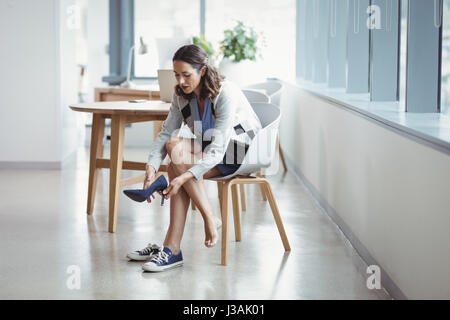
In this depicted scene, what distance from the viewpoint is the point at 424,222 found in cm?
254

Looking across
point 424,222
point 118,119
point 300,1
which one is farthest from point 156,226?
point 300,1

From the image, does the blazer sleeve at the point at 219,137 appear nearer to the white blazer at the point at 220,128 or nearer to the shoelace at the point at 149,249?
the white blazer at the point at 220,128

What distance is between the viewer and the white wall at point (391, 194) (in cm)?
242

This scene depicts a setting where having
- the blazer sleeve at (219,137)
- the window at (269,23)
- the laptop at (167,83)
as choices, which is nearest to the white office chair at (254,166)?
the blazer sleeve at (219,137)

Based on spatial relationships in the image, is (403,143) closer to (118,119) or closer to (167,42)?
(118,119)

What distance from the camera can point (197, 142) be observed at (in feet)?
11.7

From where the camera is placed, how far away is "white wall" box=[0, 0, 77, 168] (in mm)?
6373

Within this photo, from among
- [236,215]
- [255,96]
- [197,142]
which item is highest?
[255,96]

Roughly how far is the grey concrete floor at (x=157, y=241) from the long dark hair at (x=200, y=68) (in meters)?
0.85

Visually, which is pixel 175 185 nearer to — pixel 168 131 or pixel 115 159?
pixel 168 131

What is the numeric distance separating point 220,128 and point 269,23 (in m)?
5.54

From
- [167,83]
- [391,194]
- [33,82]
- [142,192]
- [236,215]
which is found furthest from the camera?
[33,82]

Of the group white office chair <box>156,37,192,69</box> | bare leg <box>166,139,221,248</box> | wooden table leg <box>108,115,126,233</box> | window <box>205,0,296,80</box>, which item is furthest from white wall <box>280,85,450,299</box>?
window <box>205,0,296,80</box>

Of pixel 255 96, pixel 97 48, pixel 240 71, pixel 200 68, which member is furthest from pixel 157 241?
pixel 97 48
